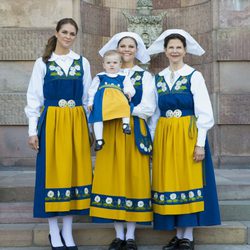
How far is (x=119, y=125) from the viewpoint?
3.93 metres

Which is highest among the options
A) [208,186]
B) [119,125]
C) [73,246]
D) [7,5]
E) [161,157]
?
[7,5]

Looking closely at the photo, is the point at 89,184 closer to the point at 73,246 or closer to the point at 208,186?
the point at 73,246

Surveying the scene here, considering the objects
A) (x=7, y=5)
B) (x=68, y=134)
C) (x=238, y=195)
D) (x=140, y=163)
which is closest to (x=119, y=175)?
(x=140, y=163)

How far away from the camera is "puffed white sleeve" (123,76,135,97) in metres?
3.90

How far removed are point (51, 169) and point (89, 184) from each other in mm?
348

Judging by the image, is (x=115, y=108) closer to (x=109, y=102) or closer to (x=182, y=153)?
(x=109, y=102)

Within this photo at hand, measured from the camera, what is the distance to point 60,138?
392 centimetres

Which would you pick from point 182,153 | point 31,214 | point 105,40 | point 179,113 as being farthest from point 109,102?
point 105,40

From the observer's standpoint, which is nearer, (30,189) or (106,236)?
(106,236)

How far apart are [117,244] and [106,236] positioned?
397 mm

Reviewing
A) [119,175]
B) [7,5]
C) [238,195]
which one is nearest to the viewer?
[119,175]

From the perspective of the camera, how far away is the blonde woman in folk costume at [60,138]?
12.8ft

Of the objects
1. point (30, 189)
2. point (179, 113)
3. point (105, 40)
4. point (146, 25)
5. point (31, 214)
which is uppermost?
point (146, 25)

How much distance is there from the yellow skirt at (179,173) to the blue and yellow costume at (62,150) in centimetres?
63
